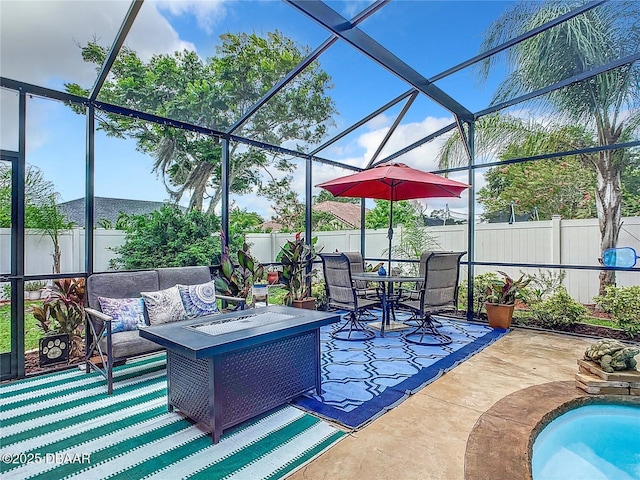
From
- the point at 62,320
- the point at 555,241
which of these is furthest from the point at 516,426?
the point at 555,241

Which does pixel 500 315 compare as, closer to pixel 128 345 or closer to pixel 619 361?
pixel 619 361

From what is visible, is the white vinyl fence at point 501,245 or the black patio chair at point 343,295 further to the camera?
the white vinyl fence at point 501,245

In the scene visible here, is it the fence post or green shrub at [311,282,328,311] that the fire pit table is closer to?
green shrub at [311,282,328,311]

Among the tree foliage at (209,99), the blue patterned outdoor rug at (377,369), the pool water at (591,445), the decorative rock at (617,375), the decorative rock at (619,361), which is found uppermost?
the tree foliage at (209,99)

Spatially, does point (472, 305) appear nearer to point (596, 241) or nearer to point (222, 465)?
point (596, 241)

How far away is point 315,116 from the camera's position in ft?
26.1

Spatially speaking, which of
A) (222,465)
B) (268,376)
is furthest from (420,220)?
(222,465)

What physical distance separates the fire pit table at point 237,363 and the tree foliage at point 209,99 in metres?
3.17

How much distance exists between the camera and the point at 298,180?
404 inches

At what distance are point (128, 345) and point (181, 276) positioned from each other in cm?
117

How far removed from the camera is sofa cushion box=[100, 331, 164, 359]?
3.28 metres

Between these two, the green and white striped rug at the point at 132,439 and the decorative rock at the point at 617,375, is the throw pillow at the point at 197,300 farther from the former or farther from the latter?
the decorative rock at the point at 617,375

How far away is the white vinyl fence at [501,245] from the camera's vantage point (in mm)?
5227

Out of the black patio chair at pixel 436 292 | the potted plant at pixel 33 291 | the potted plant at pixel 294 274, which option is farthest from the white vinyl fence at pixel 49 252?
the black patio chair at pixel 436 292
